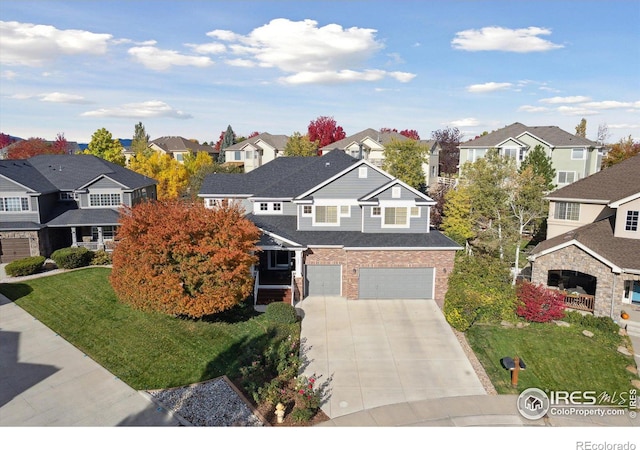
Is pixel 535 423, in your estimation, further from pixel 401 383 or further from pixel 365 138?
pixel 365 138

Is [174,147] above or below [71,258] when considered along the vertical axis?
above

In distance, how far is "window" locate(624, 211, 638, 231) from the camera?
22672 millimetres

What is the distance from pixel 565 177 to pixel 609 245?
28.0 metres

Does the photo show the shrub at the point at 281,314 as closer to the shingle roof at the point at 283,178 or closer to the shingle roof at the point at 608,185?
the shingle roof at the point at 283,178

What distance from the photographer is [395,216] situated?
2559 cm

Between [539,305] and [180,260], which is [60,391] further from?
[539,305]

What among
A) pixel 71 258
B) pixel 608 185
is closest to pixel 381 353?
pixel 608 185

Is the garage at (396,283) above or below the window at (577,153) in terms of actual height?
below

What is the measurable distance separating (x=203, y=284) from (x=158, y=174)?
3280 cm

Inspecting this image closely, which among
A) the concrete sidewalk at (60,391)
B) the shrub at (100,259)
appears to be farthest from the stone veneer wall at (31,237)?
the concrete sidewalk at (60,391)

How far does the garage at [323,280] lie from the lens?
2447cm

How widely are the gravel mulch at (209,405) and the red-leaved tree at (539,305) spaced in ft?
46.7

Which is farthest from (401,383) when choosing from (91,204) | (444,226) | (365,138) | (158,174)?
(365,138)

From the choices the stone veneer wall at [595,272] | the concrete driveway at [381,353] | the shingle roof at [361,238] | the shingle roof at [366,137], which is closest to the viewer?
the concrete driveway at [381,353]
